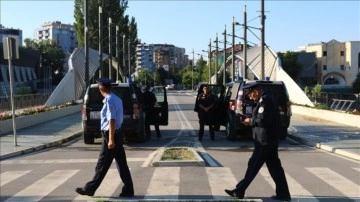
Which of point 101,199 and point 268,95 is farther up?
point 268,95

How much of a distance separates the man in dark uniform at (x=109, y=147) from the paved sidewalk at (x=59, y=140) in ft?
17.9

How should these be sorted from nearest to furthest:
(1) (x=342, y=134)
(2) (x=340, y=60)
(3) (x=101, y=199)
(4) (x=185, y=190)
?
(3) (x=101, y=199) → (4) (x=185, y=190) → (1) (x=342, y=134) → (2) (x=340, y=60)

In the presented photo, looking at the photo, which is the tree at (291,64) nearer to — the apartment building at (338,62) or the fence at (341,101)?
the apartment building at (338,62)

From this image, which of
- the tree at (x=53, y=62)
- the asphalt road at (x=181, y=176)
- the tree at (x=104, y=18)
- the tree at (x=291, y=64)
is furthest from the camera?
the tree at (x=53, y=62)

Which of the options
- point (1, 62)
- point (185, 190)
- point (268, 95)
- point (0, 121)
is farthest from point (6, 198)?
point (1, 62)

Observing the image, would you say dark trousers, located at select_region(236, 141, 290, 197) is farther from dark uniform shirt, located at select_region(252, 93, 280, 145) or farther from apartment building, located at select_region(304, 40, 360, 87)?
apartment building, located at select_region(304, 40, 360, 87)

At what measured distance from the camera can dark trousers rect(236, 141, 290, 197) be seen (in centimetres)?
776

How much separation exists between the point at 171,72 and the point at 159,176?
188 m

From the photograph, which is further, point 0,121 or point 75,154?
point 0,121

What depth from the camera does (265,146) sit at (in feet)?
25.5

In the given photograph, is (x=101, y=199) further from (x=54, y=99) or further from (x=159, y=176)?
(x=54, y=99)

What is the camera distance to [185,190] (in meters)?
8.34

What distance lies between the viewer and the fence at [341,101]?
25.7m

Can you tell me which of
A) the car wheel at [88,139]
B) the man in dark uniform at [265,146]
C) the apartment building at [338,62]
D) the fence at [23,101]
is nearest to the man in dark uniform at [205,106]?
the car wheel at [88,139]
